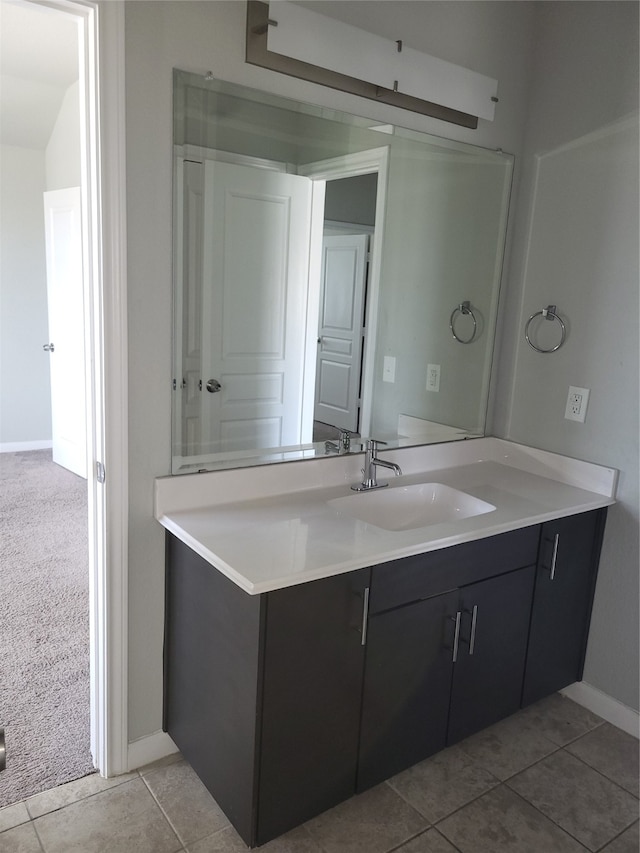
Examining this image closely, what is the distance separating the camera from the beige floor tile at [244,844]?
5.68 feet

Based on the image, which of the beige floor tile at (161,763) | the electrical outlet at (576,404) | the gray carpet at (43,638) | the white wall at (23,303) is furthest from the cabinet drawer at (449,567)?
the white wall at (23,303)

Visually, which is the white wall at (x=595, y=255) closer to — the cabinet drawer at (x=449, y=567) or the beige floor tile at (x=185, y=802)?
the cabinet drawer at (x=449, y=567)

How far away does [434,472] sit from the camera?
99.5 inches

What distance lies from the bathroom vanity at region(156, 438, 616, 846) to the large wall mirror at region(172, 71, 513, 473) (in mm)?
239

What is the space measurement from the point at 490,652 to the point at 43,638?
5.84 feet

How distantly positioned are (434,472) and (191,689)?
1.17 m

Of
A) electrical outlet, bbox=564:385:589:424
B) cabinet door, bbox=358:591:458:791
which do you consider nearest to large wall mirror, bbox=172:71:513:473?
electrical outlet, bbox=564:385:589:424

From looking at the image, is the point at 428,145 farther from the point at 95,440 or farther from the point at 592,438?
the point at 95,440

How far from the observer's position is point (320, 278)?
85.7 inches

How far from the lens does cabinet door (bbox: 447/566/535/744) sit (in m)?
2.01

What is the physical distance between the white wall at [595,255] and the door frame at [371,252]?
0.65 metres

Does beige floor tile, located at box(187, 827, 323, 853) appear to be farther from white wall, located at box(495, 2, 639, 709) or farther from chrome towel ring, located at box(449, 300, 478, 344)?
chrome towel ring, located at box(449, 300, 478, 344)

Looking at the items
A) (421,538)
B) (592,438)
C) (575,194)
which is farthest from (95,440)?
(575,194)

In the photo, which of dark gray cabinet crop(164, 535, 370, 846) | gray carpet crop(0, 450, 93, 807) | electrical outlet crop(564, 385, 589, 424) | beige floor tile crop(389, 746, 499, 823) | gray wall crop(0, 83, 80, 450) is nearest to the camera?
dark gray cabinet crop(164, 535, 370, 846)
